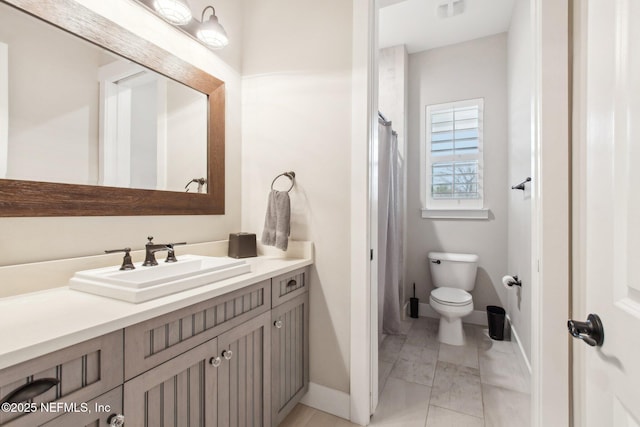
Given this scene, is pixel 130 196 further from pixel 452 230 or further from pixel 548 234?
pixel 452 230

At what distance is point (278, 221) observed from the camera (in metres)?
1.62

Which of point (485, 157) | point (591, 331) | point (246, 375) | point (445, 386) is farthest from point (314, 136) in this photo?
point (485, 157)

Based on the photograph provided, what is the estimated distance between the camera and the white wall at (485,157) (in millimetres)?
2805

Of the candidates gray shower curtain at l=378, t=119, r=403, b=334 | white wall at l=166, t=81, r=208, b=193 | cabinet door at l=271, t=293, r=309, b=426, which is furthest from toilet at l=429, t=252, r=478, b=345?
white wall at l=166, t=81, r=208, b=193

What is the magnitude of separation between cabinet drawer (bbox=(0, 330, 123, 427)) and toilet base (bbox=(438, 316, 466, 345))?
2401mm

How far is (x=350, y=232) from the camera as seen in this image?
156cm

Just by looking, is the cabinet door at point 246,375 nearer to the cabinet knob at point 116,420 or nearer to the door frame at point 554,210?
the cabinet knob at point 116,420

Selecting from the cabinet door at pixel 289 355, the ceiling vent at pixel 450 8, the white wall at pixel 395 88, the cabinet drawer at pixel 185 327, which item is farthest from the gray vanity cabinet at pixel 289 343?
the ceiling vent at pixel 450 8

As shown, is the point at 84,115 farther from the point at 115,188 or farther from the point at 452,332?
the point at 452,332

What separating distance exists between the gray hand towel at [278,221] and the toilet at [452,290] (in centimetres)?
158

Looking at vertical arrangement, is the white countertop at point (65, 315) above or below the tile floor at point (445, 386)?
above

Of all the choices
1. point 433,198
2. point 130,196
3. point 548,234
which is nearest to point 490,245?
point 433,198

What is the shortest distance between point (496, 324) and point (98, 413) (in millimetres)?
2811

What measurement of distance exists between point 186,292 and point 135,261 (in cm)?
49
